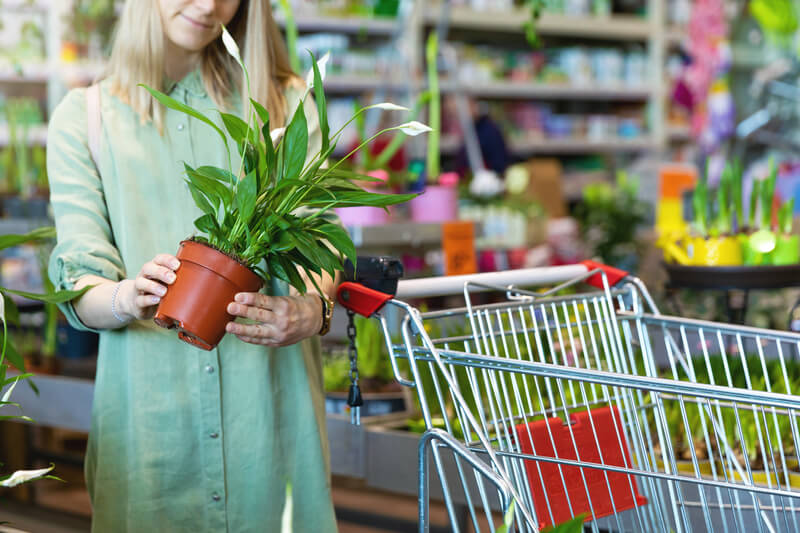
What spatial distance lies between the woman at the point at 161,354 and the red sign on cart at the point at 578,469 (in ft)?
1.07

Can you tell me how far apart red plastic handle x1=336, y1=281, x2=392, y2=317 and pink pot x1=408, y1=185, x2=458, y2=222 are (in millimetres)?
1794

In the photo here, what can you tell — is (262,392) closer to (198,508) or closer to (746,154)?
(198,508)

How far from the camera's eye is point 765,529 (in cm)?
162

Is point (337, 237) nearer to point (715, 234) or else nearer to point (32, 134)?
point (715, 234)

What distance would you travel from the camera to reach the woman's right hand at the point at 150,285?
1155 mm

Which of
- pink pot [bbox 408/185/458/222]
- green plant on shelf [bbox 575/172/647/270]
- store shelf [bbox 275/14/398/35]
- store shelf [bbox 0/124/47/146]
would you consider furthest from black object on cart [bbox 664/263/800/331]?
store shelf [bbox 275/14/398/35]

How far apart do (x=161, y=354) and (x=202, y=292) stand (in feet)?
0.92

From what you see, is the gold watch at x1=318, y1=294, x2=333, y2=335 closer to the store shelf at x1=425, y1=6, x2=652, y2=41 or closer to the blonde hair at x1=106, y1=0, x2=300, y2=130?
the blonde hair at x1=106, y1=0, x2=300, y2=130

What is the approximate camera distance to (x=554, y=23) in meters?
6.99

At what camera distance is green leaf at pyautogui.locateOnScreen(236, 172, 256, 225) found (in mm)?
1146

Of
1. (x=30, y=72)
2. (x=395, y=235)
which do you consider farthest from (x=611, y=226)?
(x=30, y=72)

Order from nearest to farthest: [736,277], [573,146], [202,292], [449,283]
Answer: [202,292]
[449,283]
[736,277]
[573,146]

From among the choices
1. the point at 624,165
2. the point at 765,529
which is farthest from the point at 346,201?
the point at 624,165

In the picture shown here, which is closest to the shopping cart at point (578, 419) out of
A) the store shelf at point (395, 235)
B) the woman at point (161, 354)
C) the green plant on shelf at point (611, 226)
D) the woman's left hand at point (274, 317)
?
the woman's left hand at point (274, 317)
